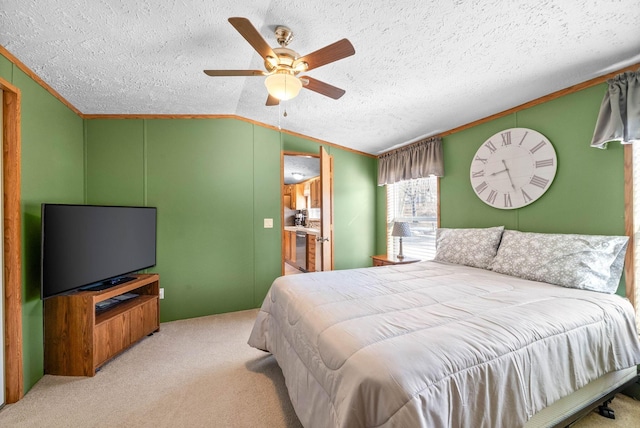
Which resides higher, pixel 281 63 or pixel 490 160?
pixel 281 63

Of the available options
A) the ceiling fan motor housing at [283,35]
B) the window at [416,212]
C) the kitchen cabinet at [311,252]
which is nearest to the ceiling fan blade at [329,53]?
the ceiling fan motor housing at [283,35]

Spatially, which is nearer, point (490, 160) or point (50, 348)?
point (50, 348)

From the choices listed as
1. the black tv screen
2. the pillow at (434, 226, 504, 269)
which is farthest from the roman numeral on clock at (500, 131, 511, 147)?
the black tv screen

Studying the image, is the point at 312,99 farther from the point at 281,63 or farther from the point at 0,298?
the point at 0,298

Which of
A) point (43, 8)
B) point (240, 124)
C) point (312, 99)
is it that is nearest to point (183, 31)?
point (43, 8)

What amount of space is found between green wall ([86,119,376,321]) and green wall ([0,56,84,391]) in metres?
0.56

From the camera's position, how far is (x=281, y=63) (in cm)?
170

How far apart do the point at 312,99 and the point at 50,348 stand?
3116mm

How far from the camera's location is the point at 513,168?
2.66 m

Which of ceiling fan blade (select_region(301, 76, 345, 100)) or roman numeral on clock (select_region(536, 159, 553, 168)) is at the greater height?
ceiling fan blade (select_region(301, 76, 345, 100))

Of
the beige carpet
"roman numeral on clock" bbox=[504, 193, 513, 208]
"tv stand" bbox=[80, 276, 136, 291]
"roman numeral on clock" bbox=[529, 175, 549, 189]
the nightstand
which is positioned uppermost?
"roman numeral on clock" bbox=[529, 175, 549, 189]

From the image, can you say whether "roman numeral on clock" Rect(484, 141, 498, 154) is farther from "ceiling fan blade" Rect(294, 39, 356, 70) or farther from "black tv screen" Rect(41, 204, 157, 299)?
"black tv screen" Rect(41, 204, 157, 299)

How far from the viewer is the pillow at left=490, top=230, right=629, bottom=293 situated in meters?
1.87

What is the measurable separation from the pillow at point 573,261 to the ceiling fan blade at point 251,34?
2462 mm
